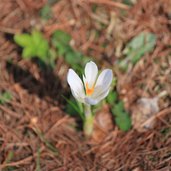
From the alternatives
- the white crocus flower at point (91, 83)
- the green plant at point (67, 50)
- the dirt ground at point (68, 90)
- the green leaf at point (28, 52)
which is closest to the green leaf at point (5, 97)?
the dirt ground at point (68, 90)

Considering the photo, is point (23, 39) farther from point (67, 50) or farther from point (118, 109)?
point (118, 109)

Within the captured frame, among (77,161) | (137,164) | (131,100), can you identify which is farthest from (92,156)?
(131,100)

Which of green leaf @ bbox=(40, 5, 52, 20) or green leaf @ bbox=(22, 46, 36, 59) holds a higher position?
green leaf @ bbox=(40, 5, 52, 20)

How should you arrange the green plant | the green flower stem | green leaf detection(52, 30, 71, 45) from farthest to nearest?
green leaf detection(52, 30, 71, 45) < the green plant < the green flower stem

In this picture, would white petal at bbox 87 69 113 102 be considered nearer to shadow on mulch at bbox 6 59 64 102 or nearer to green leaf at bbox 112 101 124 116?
green leaf at bbox 112 101 124 116

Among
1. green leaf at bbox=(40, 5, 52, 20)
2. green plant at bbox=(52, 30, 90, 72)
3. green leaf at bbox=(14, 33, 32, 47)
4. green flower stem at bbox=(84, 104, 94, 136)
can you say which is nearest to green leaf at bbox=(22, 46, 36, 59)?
green leaf at bbox=(14, 33, 32, 47)

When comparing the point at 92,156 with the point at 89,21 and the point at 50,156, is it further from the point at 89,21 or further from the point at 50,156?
the point at 89,21
